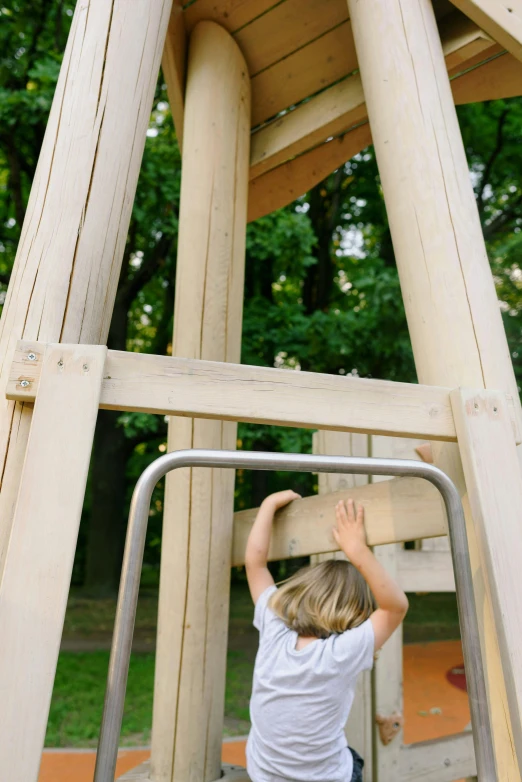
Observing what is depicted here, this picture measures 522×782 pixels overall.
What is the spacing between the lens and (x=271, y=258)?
32.8 ft

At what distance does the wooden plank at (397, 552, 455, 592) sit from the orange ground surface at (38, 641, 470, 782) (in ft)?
6.18

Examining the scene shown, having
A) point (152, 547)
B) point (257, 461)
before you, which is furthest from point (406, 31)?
point (152, 547)

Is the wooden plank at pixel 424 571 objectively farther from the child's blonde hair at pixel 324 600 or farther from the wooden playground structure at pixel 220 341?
the child's blonde hair at pixel 324 600

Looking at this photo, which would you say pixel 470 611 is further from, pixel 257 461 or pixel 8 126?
pixel 8 126

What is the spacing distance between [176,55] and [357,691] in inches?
107

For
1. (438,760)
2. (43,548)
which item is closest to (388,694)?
(438,760)

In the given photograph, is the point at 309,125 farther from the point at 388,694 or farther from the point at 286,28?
the point at 388,694

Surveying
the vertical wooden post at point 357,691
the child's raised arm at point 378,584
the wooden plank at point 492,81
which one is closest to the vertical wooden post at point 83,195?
the child's raised arm at point 378,584

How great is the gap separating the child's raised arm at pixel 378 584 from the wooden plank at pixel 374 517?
0.04 meters

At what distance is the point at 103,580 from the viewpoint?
994 centimetres

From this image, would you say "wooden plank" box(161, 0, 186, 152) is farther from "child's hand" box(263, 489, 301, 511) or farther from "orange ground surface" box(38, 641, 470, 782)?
"orange ground surface" box(38, 641, 470, 782)

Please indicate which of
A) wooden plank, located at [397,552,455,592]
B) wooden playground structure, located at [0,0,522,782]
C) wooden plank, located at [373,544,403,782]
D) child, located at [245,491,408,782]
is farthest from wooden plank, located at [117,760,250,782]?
wooden plank, located at [397,552,455,592]

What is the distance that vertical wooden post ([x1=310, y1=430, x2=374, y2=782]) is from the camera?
2957 mm

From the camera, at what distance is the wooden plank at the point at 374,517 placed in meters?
1.93
